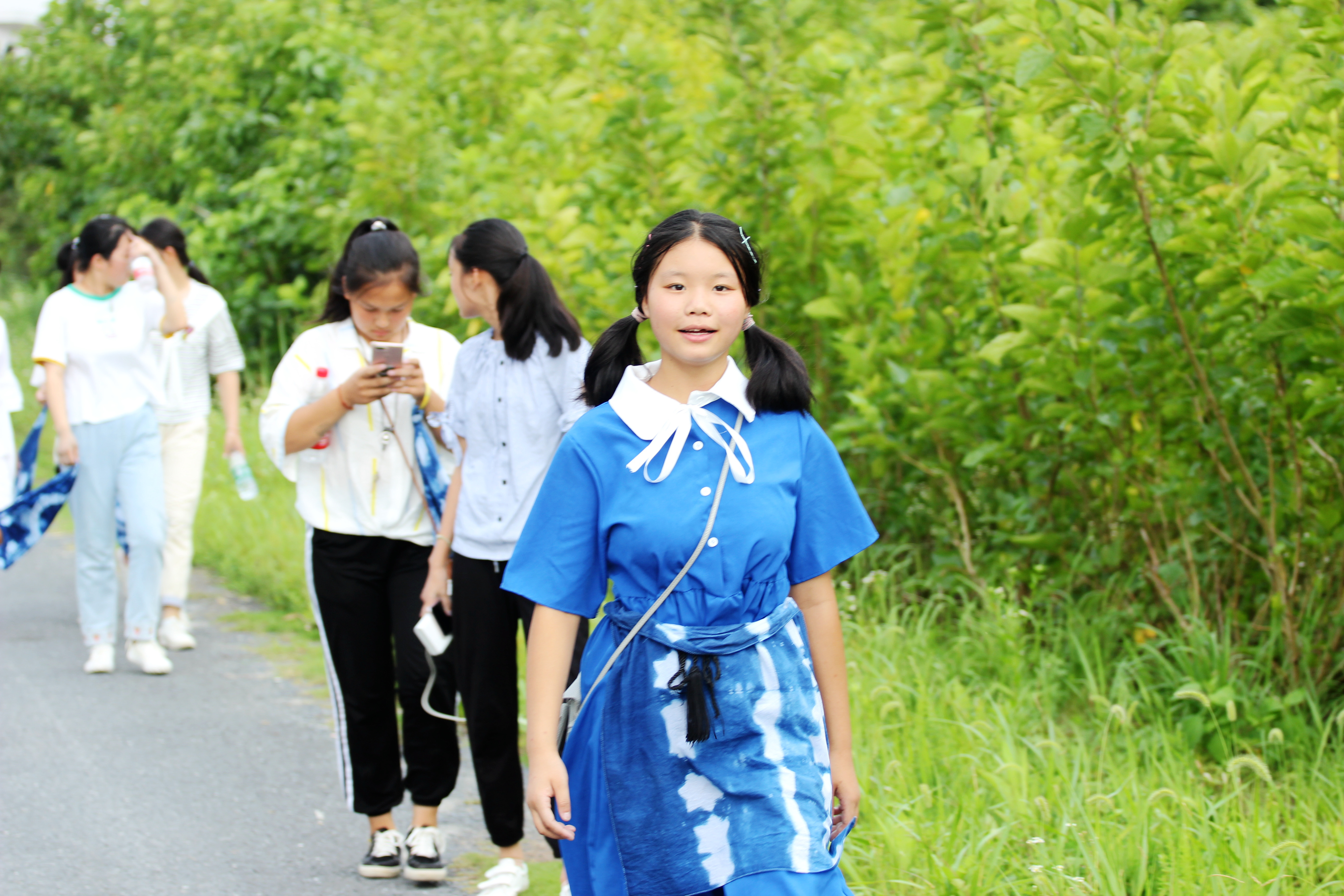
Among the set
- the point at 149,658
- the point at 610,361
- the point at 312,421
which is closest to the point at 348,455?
the point at 312,421

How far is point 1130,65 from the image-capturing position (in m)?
4.46

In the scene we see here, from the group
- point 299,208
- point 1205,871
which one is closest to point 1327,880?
point 1205,871

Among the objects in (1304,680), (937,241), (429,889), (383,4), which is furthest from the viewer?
(383,4)

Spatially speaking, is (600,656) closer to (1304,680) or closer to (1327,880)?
(1327,880)

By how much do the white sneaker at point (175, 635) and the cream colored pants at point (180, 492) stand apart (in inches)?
3.2

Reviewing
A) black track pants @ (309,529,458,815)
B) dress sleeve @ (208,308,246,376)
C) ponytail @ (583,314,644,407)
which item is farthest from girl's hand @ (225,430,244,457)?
ponytail @ (583,314,644,407)

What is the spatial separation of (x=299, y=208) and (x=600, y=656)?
9.22 m

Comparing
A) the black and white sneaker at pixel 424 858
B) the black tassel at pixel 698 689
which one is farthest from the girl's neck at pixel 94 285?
the black tassel at pixel 698 689

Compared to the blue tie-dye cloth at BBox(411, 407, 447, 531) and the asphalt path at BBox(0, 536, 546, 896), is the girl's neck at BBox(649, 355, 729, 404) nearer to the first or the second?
the blue tie-dye cloth at BBox(411, 407, 447, 531)

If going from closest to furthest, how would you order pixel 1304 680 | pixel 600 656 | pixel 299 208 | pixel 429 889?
pixel 600 656, pixel 429 889, pixel 1304 680, pixel 299 208

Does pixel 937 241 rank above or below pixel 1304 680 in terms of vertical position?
above

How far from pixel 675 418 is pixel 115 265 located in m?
4.87

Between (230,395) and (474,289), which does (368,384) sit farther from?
(230,395)

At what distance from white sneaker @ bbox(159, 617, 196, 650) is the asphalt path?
0.23 feet
